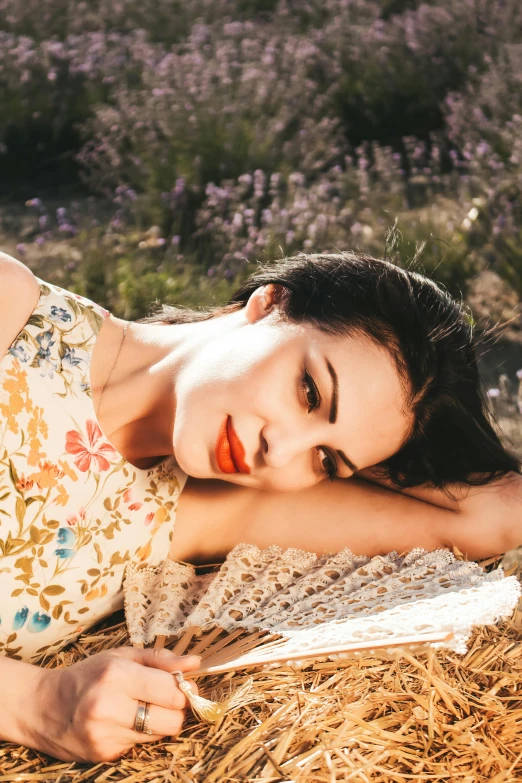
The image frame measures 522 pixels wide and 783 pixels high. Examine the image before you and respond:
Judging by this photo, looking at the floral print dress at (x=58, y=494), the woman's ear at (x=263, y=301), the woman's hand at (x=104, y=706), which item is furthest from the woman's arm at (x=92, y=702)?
the woman's ear at (x=263, y=301)

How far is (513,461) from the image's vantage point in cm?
261

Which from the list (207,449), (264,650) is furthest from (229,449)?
(264,650)

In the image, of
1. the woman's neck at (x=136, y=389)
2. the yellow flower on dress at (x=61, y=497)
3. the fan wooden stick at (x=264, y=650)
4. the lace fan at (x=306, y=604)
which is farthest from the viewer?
the woman's neck at (x=136, y=389)

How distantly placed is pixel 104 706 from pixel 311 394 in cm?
88

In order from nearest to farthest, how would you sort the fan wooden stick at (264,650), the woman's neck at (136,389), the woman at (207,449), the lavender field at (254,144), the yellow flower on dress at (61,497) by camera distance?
the fan wooden stick at (264,650) < the woman at (207,449) < the yellow flower on dress at (61,497) < the woman's neck at (136,389) < the lavender field at (254,144)

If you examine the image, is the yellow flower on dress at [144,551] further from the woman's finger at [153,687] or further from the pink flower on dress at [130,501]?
the woman's finger at [153,687]

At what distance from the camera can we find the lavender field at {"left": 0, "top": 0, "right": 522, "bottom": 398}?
448 cm

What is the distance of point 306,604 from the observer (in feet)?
6.96

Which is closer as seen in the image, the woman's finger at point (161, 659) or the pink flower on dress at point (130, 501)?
the woman's finger at point (161, 659)

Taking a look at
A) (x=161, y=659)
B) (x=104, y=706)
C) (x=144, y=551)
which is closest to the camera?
(x=104, y=706)

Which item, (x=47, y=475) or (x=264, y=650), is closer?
(x=264, y=650)

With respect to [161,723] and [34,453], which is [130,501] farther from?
[161,723]

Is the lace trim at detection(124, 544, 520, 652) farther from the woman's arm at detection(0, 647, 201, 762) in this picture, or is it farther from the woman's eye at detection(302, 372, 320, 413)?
the woman's eye at detection(302, 372, 320, 413)

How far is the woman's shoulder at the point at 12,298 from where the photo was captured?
2.07 m
